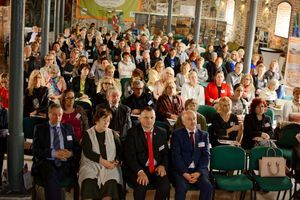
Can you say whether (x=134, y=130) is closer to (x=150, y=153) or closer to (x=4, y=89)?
(x=150, y=153)

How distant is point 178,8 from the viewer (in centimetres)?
2302

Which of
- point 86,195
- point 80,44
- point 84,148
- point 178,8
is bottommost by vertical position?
point 86,195

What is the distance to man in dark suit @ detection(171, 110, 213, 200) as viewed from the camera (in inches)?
226

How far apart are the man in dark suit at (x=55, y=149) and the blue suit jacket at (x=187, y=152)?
3.93 ft

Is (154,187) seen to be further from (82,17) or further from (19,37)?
(82,17)

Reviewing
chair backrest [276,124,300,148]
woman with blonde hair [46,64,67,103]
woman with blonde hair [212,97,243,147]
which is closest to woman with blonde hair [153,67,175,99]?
woman with blonde hair [46,64,67,103]

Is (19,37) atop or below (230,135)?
atop

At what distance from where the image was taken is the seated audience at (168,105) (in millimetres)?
7793

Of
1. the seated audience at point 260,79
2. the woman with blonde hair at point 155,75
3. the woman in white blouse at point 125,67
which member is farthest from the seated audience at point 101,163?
the seated audience at point 260,79

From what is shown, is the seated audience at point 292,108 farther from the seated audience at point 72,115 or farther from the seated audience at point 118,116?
the seated audience at point 72,115

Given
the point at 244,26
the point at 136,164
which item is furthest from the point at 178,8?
the point at 136,164

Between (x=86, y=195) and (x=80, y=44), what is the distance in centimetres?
854

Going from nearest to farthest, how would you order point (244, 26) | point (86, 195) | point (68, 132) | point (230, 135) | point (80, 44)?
1. point (86, 195)
2. point (68, 132)
3. point (230, 135)
4. point (80, 44)
5. point (244, 26)

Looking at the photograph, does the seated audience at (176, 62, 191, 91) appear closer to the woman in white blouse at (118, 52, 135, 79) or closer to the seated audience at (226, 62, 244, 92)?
the seated audience at (226, 62, 244, 92)
